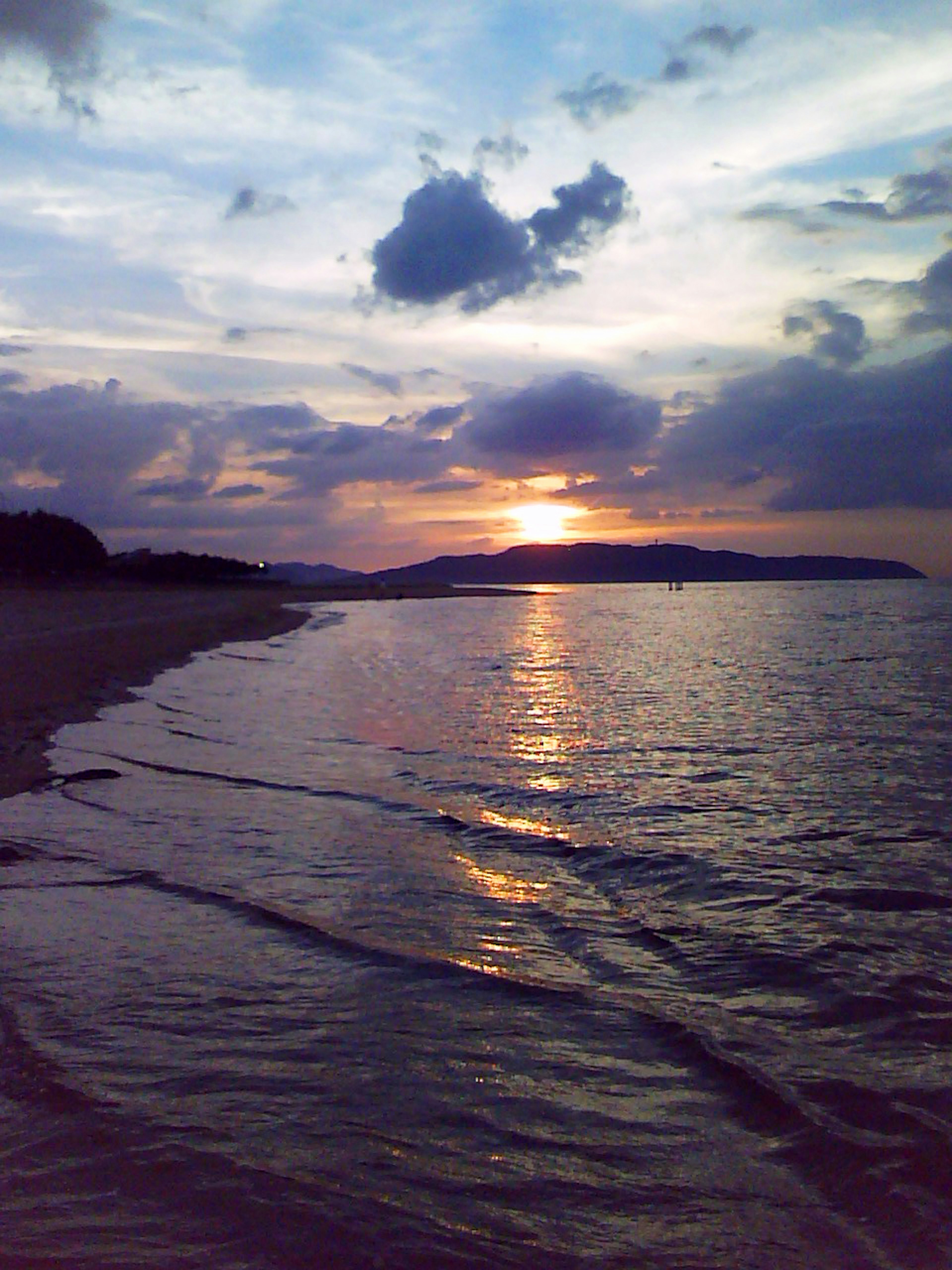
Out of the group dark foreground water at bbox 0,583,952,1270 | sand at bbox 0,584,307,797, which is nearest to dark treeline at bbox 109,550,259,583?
sand at bbox 0,584,307,797

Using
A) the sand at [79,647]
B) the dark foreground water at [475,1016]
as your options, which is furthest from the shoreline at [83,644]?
the dark foreground water at [475,1016]

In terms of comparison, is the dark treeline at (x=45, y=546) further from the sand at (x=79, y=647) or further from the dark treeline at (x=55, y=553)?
the sand at (x=79, y=647)

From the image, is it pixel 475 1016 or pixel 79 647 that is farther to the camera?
pixel 79 647

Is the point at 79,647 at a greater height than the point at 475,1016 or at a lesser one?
greater

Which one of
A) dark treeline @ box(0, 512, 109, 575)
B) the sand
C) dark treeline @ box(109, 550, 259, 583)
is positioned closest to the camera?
the sand

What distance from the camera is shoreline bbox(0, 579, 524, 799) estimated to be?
1616cm

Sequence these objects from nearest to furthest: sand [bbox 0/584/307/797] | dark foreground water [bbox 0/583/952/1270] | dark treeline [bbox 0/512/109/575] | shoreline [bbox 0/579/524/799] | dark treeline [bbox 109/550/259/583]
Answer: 1. dark foreground water [bbox 0/583/952/1270]
2. sand [bbox 0/584/307/797]
3. shoreline [bbox 0/579/524/799]
4. dark treeline [bbox 0/512/109/575]
5. dark treeline [bbox 109/550/259/583]

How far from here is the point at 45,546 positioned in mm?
95875

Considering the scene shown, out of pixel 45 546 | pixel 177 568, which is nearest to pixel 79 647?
pixel 45 546

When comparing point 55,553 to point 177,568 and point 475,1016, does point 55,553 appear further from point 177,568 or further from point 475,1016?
point 475,1016

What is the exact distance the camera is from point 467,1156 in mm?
4492

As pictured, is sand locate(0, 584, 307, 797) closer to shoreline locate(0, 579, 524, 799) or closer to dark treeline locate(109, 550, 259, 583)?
shoreline locate(0, 579, 524, 799)

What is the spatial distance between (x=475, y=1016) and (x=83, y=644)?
30095 mm

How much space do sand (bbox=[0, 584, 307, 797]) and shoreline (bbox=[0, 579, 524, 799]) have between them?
→ 0.15ft
